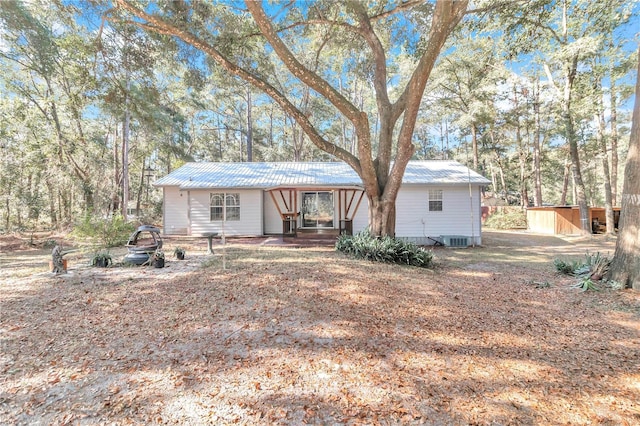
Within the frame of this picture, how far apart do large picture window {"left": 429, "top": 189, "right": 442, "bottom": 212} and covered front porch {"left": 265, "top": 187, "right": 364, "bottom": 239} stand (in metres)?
3.09

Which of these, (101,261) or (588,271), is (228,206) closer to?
(101,261)

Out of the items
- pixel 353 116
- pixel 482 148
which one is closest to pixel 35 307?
pixel 353 116

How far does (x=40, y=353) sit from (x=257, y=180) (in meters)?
10.5

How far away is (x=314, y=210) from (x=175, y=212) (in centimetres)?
656

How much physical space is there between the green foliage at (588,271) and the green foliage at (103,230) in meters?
11.5

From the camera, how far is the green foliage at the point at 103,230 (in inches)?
307

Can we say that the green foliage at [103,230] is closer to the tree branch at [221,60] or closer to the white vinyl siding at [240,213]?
the white vinyl siding at [240,213]

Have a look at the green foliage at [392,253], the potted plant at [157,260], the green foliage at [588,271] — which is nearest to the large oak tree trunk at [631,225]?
the green foliage at [588,271]

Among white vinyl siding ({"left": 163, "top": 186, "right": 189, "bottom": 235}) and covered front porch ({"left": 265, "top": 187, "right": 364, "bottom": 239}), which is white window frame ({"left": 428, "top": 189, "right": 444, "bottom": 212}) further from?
white vinyl siding ({"left": 163, "top": 186, "right": 189, "bottom": 235})

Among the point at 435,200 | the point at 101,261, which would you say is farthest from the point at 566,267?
the point at 101,261

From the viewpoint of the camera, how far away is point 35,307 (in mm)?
4172

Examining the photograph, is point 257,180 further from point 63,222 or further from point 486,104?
point 486,104

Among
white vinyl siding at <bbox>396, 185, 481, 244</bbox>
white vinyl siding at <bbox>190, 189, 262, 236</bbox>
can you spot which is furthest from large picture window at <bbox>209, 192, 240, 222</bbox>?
white vinyl siding at <bbox>396, 185, 481, 244</bbox>

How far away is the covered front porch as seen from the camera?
1281 centimetres
